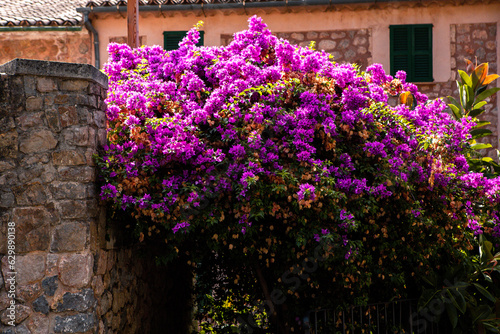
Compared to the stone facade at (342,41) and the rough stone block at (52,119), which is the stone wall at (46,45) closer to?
the stone facade at (342,41)

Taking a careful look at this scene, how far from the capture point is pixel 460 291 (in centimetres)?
549

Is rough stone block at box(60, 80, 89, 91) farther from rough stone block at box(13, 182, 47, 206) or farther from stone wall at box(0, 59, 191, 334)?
rough stone block at box(13, 182, 47, 206)

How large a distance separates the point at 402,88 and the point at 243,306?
107 inches

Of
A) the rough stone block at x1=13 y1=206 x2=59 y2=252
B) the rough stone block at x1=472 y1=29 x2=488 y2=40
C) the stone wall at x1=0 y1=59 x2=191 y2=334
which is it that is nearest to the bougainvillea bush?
the stone wall at x1=0 y1=59 x2=191 y2=334

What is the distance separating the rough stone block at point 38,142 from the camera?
14.0 ft

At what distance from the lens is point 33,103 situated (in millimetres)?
4297

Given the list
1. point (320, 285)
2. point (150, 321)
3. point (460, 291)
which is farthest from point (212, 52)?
point (460, 291)

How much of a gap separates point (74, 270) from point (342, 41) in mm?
7747

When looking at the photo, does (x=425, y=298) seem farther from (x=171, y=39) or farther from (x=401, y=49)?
(x=171, y=39)

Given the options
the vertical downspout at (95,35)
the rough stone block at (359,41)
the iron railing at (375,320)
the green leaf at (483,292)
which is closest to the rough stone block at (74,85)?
the iron railing at (375,320)

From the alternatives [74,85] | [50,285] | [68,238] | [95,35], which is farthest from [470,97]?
[95,35]

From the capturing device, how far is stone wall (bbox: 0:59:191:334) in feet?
13.9

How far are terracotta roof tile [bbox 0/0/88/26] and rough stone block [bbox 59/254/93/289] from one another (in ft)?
24.2

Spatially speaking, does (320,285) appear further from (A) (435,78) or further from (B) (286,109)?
(A) (435,78)
